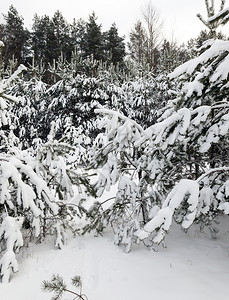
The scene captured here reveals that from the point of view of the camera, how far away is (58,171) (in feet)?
12.1

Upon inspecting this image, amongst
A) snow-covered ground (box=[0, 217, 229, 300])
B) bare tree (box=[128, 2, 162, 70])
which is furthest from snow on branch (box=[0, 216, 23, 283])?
bare tree (box=[128, 2, 162, 70])

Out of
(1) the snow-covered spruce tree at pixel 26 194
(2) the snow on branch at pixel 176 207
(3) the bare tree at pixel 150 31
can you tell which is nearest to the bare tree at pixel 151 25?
(3) the bare tree at pixel 150 31

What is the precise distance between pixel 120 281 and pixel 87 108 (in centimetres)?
831

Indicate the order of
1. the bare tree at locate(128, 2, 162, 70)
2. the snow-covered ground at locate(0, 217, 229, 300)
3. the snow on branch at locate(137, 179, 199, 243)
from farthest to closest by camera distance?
the bare tree at locate(128, 2, 162, 70) → the snow-covered ground at locate(0, 217, 229, 300) → the snow on branch at locate(137, 179, 199, 243)

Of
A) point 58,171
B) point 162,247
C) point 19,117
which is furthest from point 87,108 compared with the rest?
point 162,247

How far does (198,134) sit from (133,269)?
1741mm

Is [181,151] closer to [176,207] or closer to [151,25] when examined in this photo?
[176,207]

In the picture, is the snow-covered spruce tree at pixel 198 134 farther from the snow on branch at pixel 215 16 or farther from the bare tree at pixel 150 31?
the bare tree at pixel 150 31

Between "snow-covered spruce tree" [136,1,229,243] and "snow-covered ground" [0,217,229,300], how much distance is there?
0.47 meters

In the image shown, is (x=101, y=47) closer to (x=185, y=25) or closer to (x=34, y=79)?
(x=185, y=25)

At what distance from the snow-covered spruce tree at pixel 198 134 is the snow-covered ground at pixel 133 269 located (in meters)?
0.47

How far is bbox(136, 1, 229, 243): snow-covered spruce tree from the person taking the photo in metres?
2.14

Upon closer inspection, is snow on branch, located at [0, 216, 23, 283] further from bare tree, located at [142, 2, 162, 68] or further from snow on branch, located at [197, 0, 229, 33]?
bare tree, located at [142, 2, 162, 68]

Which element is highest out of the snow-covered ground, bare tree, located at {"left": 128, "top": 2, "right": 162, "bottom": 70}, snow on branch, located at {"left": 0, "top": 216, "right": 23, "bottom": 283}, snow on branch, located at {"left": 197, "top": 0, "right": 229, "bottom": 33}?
bare tree, located at {"left": 128, "top": 2, "right": 162, "bottom": 70}
